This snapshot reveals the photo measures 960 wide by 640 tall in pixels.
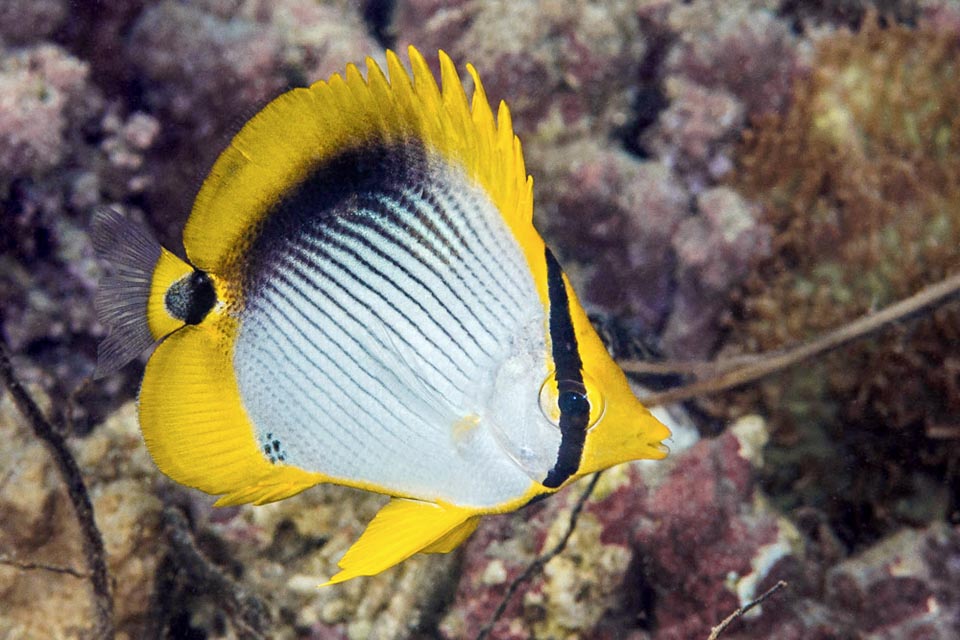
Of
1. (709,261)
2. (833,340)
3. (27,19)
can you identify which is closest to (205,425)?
(833,340)

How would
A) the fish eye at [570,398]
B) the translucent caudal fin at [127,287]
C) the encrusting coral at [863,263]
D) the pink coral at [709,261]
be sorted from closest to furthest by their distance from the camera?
1. the fish eye at [570,398]
2. the translucent caudal fin at [127,287]
3. the encrusting coral at [863,263]
4. the pink coral at [709,261]

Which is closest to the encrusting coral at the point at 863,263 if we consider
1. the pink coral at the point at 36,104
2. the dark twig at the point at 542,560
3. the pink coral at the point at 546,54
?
the pink coral at the point at 546,54

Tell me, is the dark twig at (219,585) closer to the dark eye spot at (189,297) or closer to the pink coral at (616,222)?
the dark eye spot at (189,297)

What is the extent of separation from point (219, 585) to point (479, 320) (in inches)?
64.9

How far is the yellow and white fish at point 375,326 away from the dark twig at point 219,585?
1.14 meters

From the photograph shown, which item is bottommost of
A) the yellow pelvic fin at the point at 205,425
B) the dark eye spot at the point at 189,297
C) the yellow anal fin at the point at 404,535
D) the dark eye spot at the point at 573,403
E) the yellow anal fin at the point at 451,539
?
the yellow anal fin at the point at 451,539

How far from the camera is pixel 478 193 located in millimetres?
1413

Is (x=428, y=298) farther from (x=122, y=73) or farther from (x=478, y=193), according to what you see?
(x=122, y=73)

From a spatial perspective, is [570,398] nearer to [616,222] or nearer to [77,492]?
[77,492]

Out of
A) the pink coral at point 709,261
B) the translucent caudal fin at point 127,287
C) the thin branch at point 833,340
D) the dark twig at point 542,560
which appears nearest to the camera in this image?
the translucent caudal fin at point 127,287

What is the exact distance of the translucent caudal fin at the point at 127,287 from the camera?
1472mm

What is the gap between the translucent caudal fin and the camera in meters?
1.47

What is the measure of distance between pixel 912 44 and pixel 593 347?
4.53m

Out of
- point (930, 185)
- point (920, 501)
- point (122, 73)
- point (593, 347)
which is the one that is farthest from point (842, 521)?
point (122, 73)
